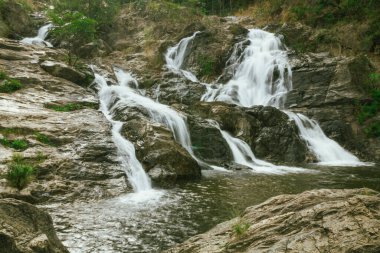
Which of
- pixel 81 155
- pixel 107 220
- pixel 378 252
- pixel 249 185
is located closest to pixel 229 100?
pixel 249 185

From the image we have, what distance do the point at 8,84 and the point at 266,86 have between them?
14.3m

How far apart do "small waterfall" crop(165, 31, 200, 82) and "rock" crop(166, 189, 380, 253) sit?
19723 mm

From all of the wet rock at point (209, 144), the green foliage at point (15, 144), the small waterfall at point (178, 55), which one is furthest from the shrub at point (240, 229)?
the small waterfall at point (178, 55)

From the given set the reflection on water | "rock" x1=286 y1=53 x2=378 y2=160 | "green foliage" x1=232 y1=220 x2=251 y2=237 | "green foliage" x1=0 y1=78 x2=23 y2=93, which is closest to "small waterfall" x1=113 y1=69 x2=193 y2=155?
the reflection on water

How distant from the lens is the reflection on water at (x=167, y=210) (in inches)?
273

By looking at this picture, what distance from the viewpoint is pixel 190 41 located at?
27.5 m

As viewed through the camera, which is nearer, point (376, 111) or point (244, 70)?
point (376, 111)

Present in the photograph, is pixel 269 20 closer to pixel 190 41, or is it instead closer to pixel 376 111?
pixel 190 41

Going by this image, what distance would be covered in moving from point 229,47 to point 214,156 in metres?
12.8

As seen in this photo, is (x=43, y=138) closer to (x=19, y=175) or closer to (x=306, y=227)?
(x=19, y=175)

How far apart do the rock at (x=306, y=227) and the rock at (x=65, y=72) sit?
1411 centimetres

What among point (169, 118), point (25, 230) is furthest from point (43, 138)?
point (25, 230)

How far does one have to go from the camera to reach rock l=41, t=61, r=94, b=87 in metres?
18.3

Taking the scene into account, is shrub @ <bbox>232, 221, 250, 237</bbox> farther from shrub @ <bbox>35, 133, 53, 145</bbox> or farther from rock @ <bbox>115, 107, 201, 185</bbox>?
shrub @ <bbox>35, 133, 53, 145</bbox>
